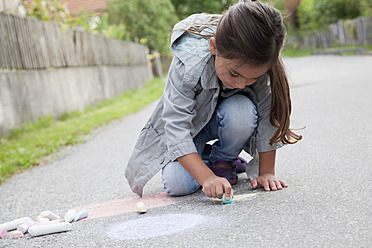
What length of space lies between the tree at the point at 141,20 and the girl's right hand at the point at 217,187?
15.3m

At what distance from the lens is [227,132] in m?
2.65

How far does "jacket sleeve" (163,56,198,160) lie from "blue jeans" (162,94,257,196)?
216mm

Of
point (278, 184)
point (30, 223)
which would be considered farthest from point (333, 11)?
point (30, 223)

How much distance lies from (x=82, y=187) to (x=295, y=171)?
1.58 meters

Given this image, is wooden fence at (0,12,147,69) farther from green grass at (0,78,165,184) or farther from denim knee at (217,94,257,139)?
denim knee at (217,94,257,139)

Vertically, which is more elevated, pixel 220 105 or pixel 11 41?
pixel 11 41

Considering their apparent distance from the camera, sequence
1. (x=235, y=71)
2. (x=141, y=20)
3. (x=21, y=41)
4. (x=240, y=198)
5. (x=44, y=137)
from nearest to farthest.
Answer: (x=235, y=71), (x=240, y=198), (x=44, y=137), (x=21, y=41), (x=141, y=20)

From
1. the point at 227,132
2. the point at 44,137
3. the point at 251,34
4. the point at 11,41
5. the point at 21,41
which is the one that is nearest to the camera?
the point at 251,34

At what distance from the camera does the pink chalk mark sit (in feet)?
8.39

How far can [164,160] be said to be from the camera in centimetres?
268

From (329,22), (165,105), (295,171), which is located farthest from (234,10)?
(329,22)

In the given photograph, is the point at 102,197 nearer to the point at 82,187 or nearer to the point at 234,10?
the point at 82,187

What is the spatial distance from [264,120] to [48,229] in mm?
1359

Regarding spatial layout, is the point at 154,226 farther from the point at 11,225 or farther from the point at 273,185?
the point at 11,225
